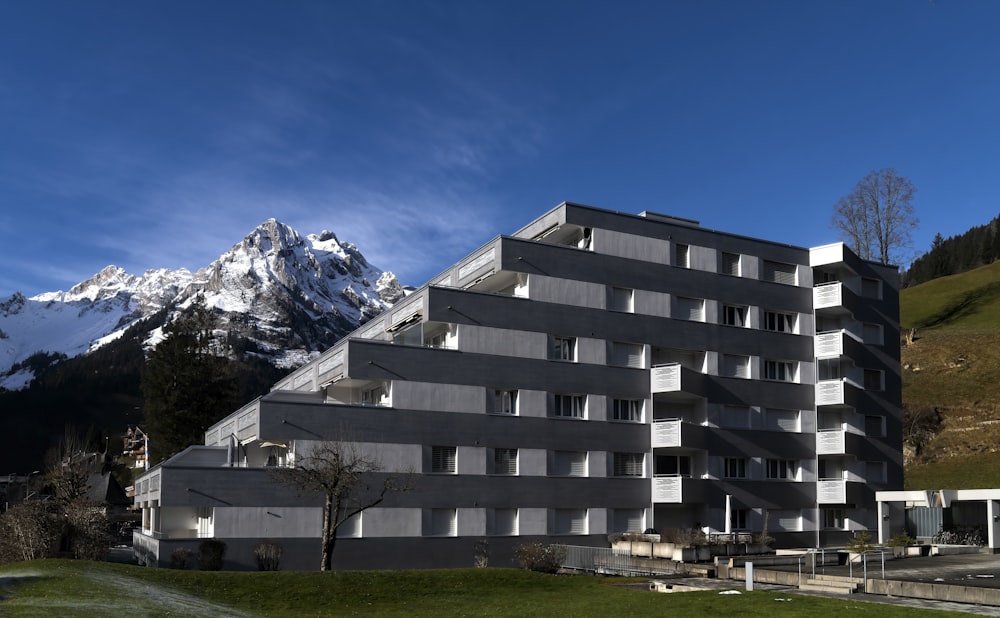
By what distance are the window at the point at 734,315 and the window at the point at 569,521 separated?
16261 mm

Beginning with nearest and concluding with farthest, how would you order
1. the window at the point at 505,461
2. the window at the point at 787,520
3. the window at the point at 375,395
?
the window at the point at 375,395 < the window at the point at 505,461 < the window at the point at 787,520

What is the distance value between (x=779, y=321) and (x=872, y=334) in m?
7.71

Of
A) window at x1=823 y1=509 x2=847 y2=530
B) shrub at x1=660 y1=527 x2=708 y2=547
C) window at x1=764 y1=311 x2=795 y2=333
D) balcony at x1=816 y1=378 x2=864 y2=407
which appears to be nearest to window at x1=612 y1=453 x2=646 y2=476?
shrub at x1=660 y1=527 x2=708 y2=547

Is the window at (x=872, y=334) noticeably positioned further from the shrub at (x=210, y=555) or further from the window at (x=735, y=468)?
the shrub at (x=210, y=555)

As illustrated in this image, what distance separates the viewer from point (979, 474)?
273ft

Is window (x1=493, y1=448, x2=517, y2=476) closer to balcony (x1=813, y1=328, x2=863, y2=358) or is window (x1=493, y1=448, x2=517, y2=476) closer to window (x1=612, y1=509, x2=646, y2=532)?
window (x1=612, y1=509, x2=646, y2=532)

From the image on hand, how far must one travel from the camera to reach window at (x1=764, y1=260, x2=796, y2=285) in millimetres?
63838

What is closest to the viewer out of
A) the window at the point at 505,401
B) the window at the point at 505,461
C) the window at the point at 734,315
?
the window at the point at 505,461


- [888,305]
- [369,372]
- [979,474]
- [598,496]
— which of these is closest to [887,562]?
[598,496]

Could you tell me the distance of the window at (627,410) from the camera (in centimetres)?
5672

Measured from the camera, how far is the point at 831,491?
6197cm

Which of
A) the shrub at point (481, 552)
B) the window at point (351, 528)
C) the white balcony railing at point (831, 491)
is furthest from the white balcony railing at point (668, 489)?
the window at point (351, 528)

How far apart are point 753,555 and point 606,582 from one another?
1393cm

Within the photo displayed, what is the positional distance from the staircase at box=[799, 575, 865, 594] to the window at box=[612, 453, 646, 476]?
63.6ft
